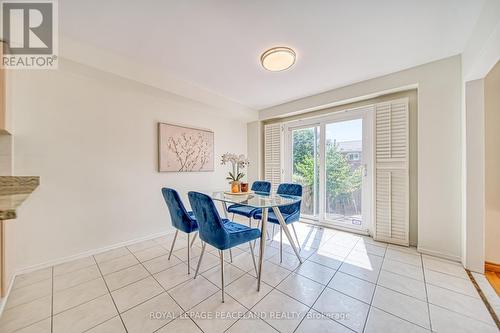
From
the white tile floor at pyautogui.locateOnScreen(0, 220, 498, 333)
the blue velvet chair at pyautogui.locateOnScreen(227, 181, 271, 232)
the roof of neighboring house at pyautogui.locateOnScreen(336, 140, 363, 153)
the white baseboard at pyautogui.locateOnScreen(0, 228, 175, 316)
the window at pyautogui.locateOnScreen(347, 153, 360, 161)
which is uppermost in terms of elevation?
the roof of neighboring house at pyautogui.locateOnScreen(336, 140, 363, 153)

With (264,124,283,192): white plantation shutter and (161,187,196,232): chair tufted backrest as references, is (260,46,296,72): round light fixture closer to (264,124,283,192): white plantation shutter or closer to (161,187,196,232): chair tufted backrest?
(161,187,196,232): chair tufted backrest

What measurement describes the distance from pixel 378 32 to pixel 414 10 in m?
0.27

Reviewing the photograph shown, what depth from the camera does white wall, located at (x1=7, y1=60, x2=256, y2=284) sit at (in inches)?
76.4

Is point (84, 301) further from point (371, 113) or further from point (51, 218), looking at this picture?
point (371, 113)

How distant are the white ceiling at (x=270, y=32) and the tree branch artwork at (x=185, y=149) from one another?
0.94 m

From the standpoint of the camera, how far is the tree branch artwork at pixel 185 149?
2.99m

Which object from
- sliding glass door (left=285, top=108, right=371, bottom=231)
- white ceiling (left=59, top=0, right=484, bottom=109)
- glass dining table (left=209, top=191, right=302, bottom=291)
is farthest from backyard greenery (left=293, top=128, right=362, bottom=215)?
glass dining table (left=209, top=191, right=302, bottom=291)

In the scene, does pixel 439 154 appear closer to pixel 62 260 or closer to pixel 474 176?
pixel 474 176

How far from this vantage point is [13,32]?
168 cm

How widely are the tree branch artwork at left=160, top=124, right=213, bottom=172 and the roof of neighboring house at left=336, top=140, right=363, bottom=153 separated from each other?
242 cm

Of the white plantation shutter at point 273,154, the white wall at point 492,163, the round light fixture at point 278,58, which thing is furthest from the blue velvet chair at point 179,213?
the white wall at point 492,163

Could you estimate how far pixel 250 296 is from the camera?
161cm

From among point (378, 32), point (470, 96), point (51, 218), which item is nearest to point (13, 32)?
point (51, 218)

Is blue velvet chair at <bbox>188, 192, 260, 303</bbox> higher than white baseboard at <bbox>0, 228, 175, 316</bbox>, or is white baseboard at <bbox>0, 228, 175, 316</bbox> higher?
blue velvet chair at <bbox>188, 192, 260, 303</bbox>
